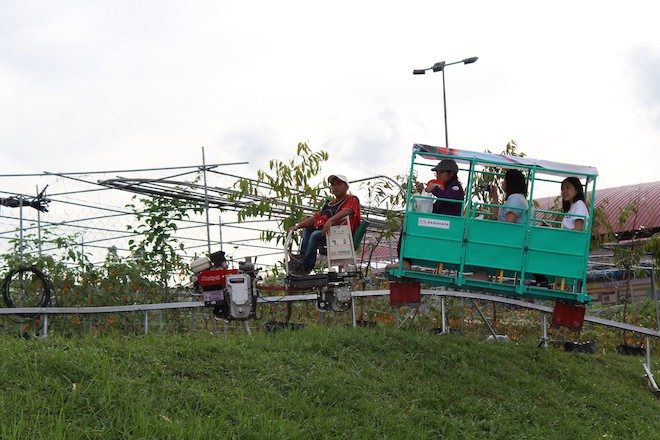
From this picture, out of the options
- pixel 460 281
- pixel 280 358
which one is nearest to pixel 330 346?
pixel 280 358

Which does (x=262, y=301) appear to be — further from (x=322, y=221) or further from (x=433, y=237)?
(x=433, y=237)

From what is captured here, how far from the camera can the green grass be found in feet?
23.4

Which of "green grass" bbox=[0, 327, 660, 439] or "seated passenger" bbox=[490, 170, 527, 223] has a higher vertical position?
"seated passenger" bbox=[490, 170, 527, 223]

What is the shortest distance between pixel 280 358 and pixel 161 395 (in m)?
1.86

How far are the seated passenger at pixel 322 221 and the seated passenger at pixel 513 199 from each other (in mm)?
1765

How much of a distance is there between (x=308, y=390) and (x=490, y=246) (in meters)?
2.95

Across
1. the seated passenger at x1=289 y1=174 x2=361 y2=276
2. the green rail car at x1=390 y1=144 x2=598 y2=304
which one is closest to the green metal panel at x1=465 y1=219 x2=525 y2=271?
the green rail car at x1=390 y1=144 x2=598 y2=304

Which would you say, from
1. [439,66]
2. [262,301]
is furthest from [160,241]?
[439,66]

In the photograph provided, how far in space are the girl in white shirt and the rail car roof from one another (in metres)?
0.40

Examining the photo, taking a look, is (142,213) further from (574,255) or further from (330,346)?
(574,255)

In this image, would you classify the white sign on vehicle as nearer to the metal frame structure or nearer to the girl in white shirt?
the girl in white shirt

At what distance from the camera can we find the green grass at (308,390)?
281 inches

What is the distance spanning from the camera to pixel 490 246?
1012 centimetres

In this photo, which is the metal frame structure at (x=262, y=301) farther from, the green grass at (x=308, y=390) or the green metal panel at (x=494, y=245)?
the green metal panel at (x=494, y=245)
